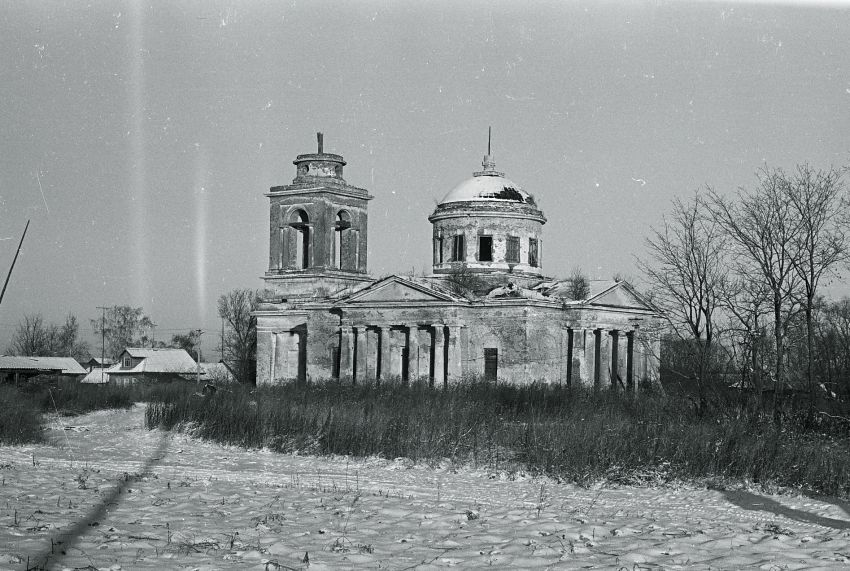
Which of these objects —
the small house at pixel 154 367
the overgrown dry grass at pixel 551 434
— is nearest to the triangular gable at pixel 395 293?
the overgrown dry grass at pixel 551 434

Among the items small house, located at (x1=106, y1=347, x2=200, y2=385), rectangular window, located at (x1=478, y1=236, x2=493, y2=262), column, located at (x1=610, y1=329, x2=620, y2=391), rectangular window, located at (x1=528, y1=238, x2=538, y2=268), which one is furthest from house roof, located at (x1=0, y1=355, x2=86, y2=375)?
column, located at (x1=610, y1=329, x2=620, y2=391)

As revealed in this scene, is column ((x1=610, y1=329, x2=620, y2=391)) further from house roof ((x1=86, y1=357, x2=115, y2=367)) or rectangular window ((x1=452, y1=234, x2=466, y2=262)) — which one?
house roof ((x1=86, y1=357, x2=115, y2=367))

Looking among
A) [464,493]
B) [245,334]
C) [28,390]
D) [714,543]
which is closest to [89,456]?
[464,493]

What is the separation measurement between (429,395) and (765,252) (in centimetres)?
801

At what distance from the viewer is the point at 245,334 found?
62219 millimetres

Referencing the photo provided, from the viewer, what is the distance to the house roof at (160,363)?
2112 inches

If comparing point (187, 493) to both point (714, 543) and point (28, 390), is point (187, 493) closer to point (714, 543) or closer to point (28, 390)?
point (714, 543)

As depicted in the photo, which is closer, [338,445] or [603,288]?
[338,445]

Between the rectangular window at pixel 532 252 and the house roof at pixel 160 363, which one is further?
the house roof at pixel 160 363

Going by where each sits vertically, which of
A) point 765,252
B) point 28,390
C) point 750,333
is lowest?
point 28,390

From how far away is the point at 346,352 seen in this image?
33.7 meters

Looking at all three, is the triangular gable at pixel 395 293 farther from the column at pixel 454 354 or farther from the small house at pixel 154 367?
the small house at pixel 154 367

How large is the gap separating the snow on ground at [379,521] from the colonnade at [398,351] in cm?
1711

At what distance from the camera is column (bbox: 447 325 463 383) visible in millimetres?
31650
